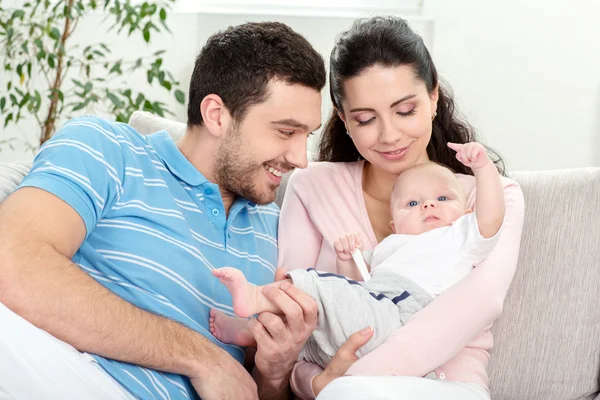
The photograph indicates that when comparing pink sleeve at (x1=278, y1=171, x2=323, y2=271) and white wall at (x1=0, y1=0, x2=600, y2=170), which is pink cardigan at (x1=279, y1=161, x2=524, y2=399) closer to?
pink sleeve at (x1=278, y1=171, x2=323, y2=271)

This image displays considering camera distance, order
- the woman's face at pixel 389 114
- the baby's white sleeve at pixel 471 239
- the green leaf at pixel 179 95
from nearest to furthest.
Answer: the baby's white sleeve at pixel 471 239
the woman's face at pixel 389 114
the green leaf at pixel 179 95

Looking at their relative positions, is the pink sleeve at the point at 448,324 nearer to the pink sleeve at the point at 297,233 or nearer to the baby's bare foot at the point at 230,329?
the baby's bare foot at the point at 230,329

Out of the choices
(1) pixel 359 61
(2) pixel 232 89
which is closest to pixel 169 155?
(2) pixel 232 89

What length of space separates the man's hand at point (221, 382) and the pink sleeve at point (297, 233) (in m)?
0.37

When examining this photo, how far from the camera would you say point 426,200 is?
5.84 ft

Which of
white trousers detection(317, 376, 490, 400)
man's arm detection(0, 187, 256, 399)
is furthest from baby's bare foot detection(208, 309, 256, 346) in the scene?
white trousers detection(317, 376, 490, 400)

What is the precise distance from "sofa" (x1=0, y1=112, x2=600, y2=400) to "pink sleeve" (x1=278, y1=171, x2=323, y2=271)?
19.0 inches

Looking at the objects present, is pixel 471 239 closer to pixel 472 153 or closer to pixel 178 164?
pixel 472 153

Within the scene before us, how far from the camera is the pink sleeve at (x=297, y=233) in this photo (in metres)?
1.95

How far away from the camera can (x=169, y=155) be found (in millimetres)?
1845

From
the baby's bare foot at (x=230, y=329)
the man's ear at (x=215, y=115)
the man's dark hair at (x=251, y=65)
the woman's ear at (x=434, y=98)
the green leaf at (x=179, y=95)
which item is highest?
the man's dark hair at (x=251, y=65)

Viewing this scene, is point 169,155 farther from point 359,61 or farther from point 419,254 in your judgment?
point 419,254

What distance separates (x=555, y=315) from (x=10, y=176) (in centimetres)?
131

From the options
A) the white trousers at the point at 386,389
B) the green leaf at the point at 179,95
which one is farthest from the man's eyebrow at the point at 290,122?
the green leaf at the point at 179,95
